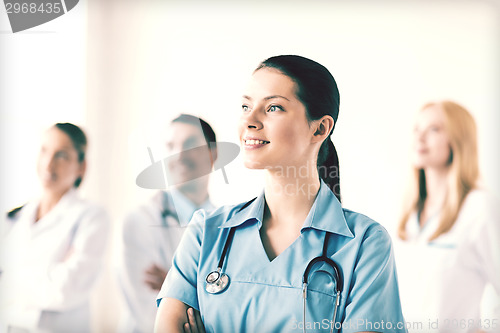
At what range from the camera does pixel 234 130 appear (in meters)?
1.17

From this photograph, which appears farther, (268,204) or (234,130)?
(234,130)

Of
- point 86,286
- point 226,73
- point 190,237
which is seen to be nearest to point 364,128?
point 226,73

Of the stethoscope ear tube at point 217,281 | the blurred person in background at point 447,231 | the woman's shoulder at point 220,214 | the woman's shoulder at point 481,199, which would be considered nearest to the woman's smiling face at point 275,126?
the woman's shoulder at point 220,214

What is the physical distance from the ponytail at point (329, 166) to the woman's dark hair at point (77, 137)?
65cm

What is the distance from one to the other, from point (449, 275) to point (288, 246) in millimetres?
466

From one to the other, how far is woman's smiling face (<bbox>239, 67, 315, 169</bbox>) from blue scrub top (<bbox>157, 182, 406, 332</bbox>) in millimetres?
99

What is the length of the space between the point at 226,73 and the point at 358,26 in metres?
0.37

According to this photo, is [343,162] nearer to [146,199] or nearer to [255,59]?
[255,59]

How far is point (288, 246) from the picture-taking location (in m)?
1.02

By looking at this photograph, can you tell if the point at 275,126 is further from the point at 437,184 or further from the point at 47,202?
the point at 47,202

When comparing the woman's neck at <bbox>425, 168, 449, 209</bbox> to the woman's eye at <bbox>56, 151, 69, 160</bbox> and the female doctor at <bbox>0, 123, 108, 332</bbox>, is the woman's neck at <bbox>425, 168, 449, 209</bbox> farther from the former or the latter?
the woman's eye at <bbox>56, 151, 69, 160</bbox>

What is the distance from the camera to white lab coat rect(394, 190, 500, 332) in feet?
3.84

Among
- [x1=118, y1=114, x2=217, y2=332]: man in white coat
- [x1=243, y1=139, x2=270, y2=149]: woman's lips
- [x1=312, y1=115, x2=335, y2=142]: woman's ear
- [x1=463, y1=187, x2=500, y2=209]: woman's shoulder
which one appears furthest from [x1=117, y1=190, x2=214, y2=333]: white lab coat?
[x1=463, y1=187, x2=500, y2=209]: woman's shoulder

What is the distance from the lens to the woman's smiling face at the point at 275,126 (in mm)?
999
